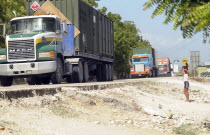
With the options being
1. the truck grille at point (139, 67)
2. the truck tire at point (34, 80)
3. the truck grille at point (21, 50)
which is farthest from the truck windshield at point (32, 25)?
the truck grille at point (139, 67)

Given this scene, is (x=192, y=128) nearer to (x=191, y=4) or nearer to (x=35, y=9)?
(x=191, y=4)

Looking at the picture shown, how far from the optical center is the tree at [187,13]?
4211 millimetres

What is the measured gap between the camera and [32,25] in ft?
63.8

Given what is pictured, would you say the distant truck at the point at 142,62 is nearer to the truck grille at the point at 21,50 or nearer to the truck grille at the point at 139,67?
the truck grille at the point at 139,67

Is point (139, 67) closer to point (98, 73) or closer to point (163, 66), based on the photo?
point (163, 66)

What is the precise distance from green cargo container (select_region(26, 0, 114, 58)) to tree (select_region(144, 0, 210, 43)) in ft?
59.4

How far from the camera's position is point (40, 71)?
62.0 ft

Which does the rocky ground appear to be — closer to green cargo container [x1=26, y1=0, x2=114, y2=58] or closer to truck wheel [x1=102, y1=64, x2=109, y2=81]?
green cargo container [x1=26, y1=0, x2=114, y2=58]

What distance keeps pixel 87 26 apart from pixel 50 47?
6.77 metres

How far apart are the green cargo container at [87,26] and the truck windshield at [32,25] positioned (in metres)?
2.67

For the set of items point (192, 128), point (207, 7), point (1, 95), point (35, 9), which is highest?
point (35, 9)

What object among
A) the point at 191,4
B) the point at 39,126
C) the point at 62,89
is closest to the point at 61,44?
the point at 62,89

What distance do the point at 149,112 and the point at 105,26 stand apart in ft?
58.6

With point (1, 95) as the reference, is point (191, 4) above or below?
above
